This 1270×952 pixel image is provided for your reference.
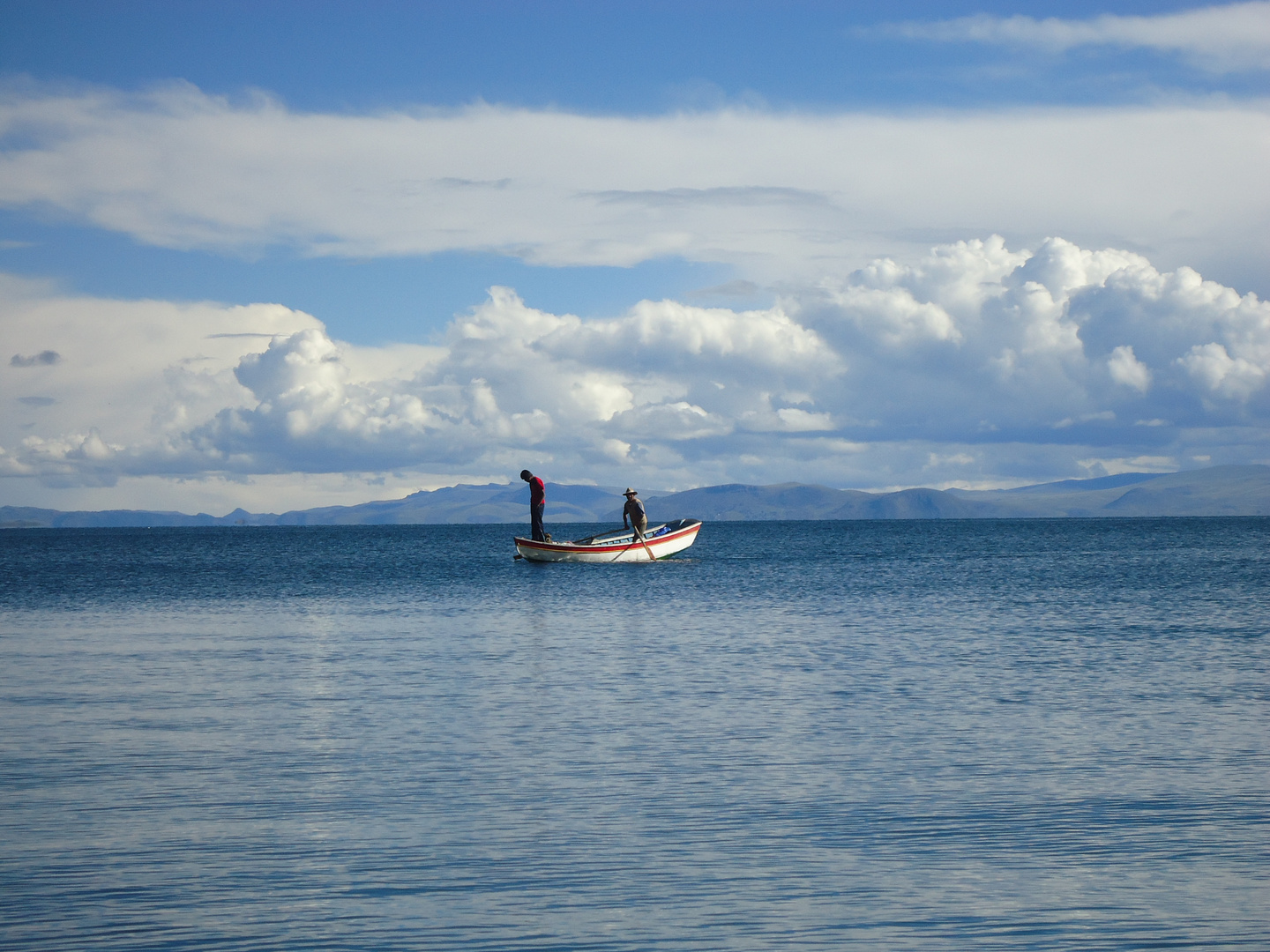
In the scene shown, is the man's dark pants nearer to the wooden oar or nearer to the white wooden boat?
the white wooden boat

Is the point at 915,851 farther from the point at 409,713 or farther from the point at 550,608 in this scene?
the point at 550,608

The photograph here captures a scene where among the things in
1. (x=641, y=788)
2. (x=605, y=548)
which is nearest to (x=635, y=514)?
(x=605, y=548)

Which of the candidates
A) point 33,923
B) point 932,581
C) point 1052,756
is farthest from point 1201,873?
point 932,581

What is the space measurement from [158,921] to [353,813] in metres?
3.34

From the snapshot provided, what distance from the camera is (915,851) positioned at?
36.0 feet

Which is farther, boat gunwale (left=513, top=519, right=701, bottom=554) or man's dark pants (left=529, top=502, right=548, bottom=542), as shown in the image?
boat gunwale (left=513, top=519, right=701, bottom=554)

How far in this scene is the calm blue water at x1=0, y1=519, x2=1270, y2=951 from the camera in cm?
935

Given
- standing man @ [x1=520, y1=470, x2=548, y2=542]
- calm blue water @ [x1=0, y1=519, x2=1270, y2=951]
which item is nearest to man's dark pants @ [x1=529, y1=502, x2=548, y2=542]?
standing man @ [x1=520, y1=470, x2=548, y2=542]

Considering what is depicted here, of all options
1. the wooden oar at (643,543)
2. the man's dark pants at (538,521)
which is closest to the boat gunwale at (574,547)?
the wooden oar at (643,543)

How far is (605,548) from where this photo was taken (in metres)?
60.3

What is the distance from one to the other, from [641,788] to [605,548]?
46.8m

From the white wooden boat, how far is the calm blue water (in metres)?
28.2

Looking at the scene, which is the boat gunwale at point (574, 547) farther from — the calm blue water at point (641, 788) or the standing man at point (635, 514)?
the calm blue water at point (641, 788)

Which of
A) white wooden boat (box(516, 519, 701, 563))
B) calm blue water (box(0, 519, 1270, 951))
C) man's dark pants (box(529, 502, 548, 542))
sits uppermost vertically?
man's dark pants (box(529, 502, 548, 542))
